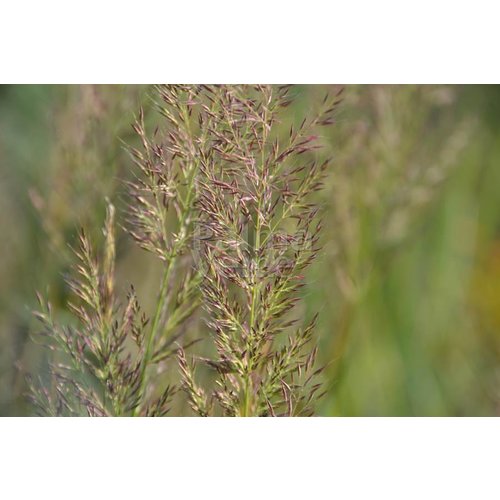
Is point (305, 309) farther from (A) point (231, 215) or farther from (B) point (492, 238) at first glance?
(B) point (492, 238)

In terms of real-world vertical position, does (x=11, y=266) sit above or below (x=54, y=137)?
below

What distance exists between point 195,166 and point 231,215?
100 millimetres

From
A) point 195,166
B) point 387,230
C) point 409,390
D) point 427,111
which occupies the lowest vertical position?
point 409,390

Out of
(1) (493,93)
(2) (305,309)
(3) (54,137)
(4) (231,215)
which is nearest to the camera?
(4) (231,215)

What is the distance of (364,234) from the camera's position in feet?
5.48

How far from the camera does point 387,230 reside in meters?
1.69

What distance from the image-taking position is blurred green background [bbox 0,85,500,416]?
5.13ft

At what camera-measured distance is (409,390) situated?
173cm

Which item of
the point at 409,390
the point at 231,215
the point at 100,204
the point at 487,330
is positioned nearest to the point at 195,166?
the point at 231,215

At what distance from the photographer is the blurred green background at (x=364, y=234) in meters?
1.56

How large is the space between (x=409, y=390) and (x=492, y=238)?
44cm

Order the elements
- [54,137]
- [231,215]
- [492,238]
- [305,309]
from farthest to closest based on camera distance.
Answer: [492,238] < [54,137] < [305,309] < [231,215]

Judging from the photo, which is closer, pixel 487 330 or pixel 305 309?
pixel 305 309

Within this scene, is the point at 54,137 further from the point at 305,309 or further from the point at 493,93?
the point at 493,93
